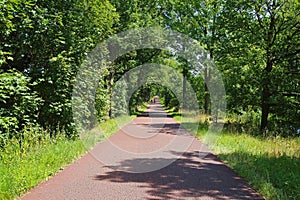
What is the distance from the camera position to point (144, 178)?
7066mm

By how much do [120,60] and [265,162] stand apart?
1889 centimetres

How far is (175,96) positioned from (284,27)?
1278 inches

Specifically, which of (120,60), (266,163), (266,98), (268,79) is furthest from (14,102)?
(120,60)

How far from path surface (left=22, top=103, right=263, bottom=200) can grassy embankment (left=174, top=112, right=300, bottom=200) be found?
284 millimetres

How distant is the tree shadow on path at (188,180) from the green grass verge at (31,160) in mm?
1288

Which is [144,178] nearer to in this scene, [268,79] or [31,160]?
[31,160]

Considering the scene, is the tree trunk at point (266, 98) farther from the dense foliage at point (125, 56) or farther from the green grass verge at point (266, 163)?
the green grass verge at point (266, 163)

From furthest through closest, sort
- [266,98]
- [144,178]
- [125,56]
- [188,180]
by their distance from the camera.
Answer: [125,56] → [266,98] → [144,178] → [188,180]

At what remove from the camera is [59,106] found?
10672mm

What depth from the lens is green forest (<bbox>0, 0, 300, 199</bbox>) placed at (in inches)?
349

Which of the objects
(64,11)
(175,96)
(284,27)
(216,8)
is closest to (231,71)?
(284,27)

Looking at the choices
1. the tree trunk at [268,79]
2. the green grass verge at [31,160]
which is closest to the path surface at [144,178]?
the green grass verge at [31,160]

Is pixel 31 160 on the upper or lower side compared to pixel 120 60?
lower

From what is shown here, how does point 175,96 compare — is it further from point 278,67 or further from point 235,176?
point 235,176
